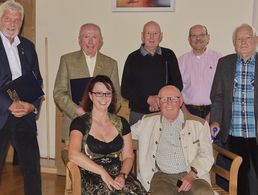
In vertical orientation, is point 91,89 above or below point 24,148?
above

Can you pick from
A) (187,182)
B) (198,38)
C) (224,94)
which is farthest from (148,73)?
(187,182)

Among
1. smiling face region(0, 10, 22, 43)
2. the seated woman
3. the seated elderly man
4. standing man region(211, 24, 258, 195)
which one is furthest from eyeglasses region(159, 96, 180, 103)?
smiling face region(0, 10, 22, 43)

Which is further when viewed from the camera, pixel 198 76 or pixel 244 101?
pixel 198 76

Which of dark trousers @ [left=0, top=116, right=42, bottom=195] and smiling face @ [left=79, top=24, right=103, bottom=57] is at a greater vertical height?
smiling face @ [left=79, top=24, right=103, bottom=57]

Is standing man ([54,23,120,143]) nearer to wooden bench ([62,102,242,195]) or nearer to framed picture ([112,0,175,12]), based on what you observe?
wooden bench ([62,102,242,195])

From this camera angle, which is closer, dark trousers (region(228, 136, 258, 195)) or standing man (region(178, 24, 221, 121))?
dark trousers (region(228, 136, 258, 195))

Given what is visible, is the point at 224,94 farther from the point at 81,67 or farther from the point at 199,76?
the point at 81,67

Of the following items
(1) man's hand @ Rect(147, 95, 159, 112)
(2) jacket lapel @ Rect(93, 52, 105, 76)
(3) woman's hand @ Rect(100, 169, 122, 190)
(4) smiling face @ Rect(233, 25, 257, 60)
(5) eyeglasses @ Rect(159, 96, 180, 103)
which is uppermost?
(4) smiling face @ Rect(233, 25, 257, 60)

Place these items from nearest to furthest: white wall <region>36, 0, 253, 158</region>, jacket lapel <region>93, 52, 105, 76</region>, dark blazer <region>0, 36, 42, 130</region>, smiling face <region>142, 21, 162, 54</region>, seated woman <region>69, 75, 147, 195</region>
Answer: seated woman <region>69, 75, 147, 195</region> → dark blazer <region>0, 36, 42, 130</region> → jacket lapel <region>93, 52, 105, 76</region> → smiling face <region>142, 21, 162, 54</region> → white wall <region>36, 0, 253, 158</region>

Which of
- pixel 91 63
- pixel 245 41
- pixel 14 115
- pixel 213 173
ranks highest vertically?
pixel 245 41

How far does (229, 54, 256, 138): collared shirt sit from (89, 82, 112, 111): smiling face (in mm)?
952

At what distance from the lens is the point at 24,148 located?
2969 millimetres

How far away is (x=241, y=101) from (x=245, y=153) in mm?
386

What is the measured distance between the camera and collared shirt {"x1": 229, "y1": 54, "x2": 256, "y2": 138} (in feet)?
10.3
